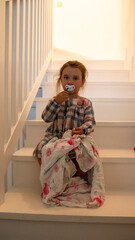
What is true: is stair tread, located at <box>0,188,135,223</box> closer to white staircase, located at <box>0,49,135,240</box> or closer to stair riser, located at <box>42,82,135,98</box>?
white staircase, located at <box>0,49,135,240</box>

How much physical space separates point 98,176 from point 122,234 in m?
0.26

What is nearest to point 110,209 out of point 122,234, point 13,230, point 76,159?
point 122,234

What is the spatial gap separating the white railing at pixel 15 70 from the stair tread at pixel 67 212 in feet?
0.28

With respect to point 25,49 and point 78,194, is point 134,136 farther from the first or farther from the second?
point 25,49

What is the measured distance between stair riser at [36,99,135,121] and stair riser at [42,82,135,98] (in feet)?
1.13

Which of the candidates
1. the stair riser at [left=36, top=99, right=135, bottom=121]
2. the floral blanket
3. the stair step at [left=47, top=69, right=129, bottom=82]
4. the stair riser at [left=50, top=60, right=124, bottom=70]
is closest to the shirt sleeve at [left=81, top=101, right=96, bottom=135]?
the floral blanket

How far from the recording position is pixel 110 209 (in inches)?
41.4

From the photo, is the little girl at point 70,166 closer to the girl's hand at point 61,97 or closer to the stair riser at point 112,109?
the girl's hand at point 61,97

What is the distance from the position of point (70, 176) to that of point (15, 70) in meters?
0.62

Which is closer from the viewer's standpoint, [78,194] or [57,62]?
[78,194]

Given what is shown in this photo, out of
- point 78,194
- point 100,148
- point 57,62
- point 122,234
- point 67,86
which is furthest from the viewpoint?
point 57,62

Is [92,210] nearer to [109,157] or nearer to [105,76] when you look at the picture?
[109,157]

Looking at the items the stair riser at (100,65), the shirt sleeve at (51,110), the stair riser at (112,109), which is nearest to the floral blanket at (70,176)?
the shirt sleeve at (51,110)

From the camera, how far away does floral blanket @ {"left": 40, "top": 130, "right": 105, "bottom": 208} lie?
111cm
